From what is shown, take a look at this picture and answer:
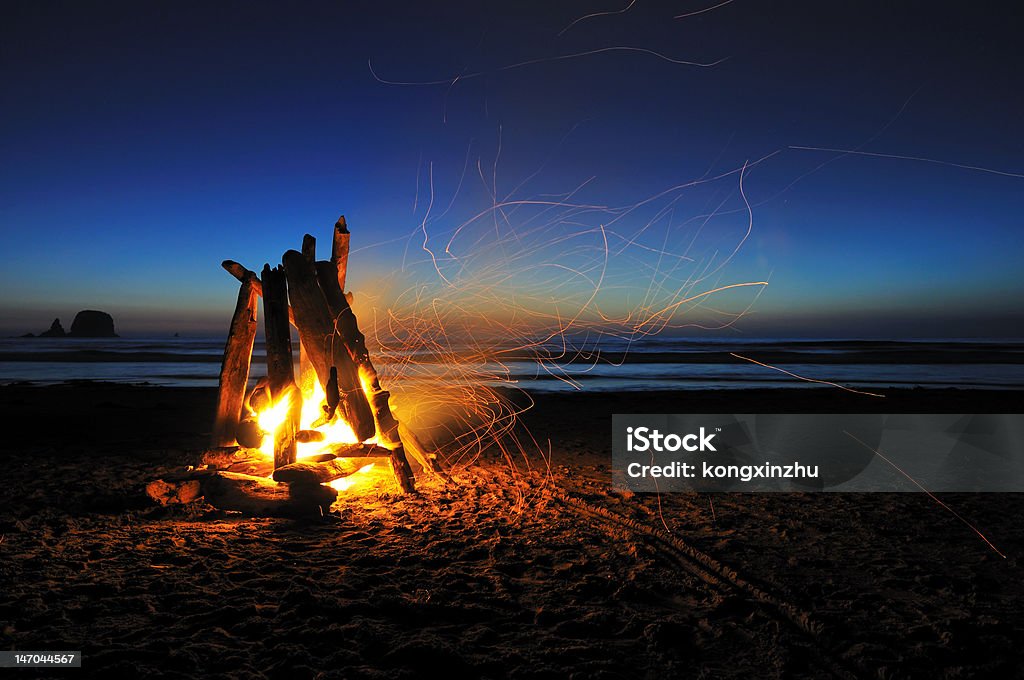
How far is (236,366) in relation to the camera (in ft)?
24.1

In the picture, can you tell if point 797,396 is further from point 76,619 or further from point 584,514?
point 76,619

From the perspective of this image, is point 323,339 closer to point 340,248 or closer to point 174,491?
point 340,248

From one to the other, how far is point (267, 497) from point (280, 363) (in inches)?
63.7

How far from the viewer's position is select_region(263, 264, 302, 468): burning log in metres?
6.43

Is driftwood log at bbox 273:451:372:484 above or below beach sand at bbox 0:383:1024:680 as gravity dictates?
above

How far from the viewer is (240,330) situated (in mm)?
7309

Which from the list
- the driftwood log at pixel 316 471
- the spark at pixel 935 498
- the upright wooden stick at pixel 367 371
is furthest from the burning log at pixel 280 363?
the spark at pixel 935 498

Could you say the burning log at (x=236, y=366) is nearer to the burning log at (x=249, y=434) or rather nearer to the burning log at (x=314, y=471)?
the burning log at (x=249, y=434)

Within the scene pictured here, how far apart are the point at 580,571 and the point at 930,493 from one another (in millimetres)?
4949

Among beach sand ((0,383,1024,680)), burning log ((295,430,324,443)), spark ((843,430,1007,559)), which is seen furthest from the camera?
burning log ((295,430,324,443))

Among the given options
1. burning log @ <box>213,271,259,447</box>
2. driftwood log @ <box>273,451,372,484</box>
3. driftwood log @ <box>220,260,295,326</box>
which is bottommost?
driftwood log @ <box>273,451,372,484</box>

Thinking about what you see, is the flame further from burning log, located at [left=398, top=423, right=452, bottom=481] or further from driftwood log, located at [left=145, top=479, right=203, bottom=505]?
burning log, located at [left=398, top=423, right=452, bottom=481]

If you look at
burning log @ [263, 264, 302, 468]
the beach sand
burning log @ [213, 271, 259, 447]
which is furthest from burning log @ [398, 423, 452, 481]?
burning log @ [213, 271, 259, 447]

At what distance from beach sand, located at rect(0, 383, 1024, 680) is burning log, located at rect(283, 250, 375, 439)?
978 mm
